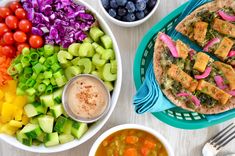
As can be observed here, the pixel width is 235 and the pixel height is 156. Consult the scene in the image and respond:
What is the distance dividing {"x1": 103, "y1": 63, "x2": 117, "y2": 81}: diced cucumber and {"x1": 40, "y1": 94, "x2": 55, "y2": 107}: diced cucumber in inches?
9.9

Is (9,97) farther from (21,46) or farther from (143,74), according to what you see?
(143,74)

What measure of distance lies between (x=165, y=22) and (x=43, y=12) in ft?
1.81

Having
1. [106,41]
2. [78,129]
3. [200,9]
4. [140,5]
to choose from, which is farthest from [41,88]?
[200,9]

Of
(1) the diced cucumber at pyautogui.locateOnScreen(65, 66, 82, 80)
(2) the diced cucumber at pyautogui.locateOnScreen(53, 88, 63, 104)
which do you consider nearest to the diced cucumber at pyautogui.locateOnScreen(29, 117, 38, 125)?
(2) the diced cucumber at pyautogui.locateOnScreen(53, 88, 63, 104)

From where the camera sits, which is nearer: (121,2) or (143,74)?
(121,2)

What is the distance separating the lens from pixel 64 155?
6.54ft

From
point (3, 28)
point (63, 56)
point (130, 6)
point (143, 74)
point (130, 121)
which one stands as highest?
point (130, 6)

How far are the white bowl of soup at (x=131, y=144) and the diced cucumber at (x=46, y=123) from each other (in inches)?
8.9

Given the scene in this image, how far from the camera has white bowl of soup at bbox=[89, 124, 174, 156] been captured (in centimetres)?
190

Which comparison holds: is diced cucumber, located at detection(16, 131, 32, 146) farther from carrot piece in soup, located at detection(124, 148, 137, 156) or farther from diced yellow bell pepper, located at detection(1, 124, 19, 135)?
carrot piece in soup, located at detection(124, 148, 137, 156)

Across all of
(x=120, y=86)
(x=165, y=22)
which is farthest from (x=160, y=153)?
(x=165, y=22)

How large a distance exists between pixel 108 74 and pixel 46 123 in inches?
13.6

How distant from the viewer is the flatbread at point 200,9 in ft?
6.23

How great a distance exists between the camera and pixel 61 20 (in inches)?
A: 75.4
